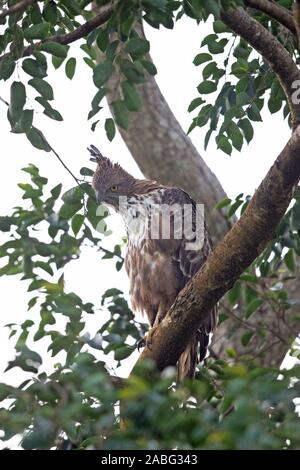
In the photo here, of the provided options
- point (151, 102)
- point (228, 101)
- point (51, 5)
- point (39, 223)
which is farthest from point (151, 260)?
point (151, 102)

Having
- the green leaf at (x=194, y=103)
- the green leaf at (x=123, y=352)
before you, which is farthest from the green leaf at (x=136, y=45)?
the green leaf at (x=123, y=352)

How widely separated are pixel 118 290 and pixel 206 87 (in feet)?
5.86

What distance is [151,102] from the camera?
882 cm

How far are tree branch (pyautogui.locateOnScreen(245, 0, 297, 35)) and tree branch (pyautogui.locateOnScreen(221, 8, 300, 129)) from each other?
0.07 m

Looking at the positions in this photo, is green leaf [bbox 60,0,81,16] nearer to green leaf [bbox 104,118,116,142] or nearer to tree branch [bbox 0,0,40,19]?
tree branch [bbox 0,0,40,19]

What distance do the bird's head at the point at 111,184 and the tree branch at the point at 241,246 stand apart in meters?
2.09

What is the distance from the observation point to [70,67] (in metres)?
5.96

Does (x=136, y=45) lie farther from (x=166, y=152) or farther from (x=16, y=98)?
(x=166, y=152)

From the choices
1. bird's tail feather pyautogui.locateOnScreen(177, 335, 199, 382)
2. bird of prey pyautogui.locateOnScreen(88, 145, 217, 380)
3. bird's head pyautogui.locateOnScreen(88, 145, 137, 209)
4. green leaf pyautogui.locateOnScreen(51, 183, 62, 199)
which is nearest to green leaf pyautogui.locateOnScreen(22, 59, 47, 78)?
green leaf pyautogui.locateOnScreen(51, 183, 62, 199)

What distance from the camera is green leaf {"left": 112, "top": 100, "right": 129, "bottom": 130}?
4.68 meters

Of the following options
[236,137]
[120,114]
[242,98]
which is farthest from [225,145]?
[120,114]

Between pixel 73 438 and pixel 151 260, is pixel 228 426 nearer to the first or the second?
pixel 73 438

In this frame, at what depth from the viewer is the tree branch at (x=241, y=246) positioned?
4.84m

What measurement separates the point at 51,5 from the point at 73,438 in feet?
8.05
